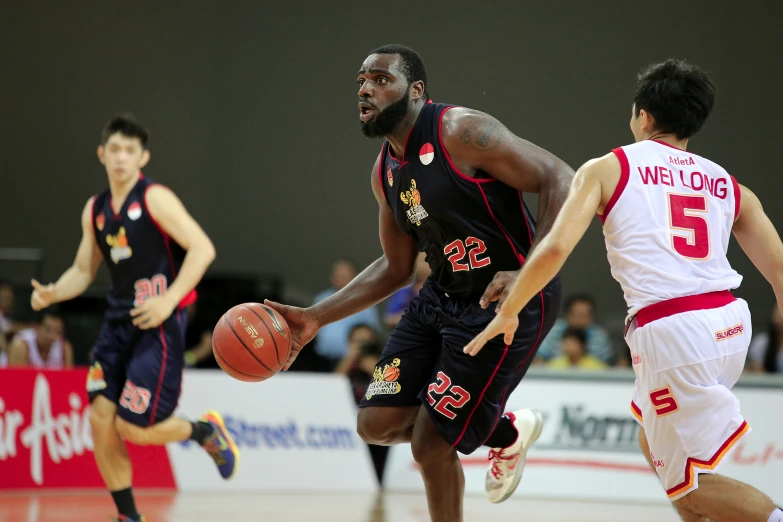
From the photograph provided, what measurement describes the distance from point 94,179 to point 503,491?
870 centimetres

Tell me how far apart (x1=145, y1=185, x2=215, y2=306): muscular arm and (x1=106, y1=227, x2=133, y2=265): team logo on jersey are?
0.21m

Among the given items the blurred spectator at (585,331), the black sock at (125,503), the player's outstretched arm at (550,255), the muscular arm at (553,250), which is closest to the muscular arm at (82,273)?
the black sock at (125,503)

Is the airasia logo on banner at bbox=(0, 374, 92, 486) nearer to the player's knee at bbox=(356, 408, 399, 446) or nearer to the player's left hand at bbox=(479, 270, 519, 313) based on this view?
the player's knee at bbox=(356, 408, 399, 446)

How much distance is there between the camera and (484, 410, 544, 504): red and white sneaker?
494 centimetres

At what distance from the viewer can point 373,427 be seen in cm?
430

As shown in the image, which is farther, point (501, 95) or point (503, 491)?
point (501, 95)

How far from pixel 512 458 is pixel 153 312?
7.11 feet

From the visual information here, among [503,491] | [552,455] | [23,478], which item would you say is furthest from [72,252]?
[503,491]

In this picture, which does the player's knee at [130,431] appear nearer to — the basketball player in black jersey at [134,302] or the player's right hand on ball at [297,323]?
the basketball player in black jersey at [134,302]

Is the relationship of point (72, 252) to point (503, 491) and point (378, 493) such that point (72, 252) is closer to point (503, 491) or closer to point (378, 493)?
point (378, 493)

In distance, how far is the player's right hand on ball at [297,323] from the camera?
4402 mm

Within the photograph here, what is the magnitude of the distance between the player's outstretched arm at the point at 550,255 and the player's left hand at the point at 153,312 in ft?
8.89

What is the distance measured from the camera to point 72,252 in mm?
12188

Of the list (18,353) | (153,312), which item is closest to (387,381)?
(153,312)
